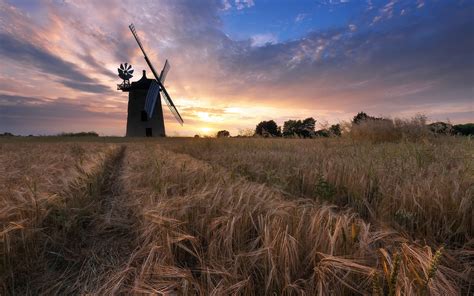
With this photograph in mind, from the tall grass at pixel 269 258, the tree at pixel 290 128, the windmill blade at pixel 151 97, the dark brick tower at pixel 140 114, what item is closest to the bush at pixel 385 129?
the tree at pixel 290 128

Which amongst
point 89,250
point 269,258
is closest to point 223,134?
point 89,250

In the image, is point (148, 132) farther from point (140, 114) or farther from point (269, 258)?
point (269, 258)

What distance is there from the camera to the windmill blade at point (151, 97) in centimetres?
4041

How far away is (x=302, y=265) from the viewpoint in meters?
1.57

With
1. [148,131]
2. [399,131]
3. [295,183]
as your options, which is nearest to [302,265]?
[295,183]

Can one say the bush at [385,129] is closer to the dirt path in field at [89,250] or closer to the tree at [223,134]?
the tree at [223,134]

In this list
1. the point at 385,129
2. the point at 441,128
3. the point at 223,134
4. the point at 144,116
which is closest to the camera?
the point at 441,128

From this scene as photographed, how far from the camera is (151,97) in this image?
41188 millimetres

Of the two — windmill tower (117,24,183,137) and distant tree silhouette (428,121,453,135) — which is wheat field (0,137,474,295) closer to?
distant tree silhouette (428,121,453,135)

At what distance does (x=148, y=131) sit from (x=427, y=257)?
4579 cm

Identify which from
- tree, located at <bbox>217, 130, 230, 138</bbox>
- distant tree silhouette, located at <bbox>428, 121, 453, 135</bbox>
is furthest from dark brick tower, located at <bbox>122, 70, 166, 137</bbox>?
distant tree silhouette, located at <bbox>428, 121, 453, 135</bbox>

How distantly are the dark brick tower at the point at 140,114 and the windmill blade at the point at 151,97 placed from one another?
4.78 feet

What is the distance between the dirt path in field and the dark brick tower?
42.5m

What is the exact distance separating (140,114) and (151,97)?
4390mm
